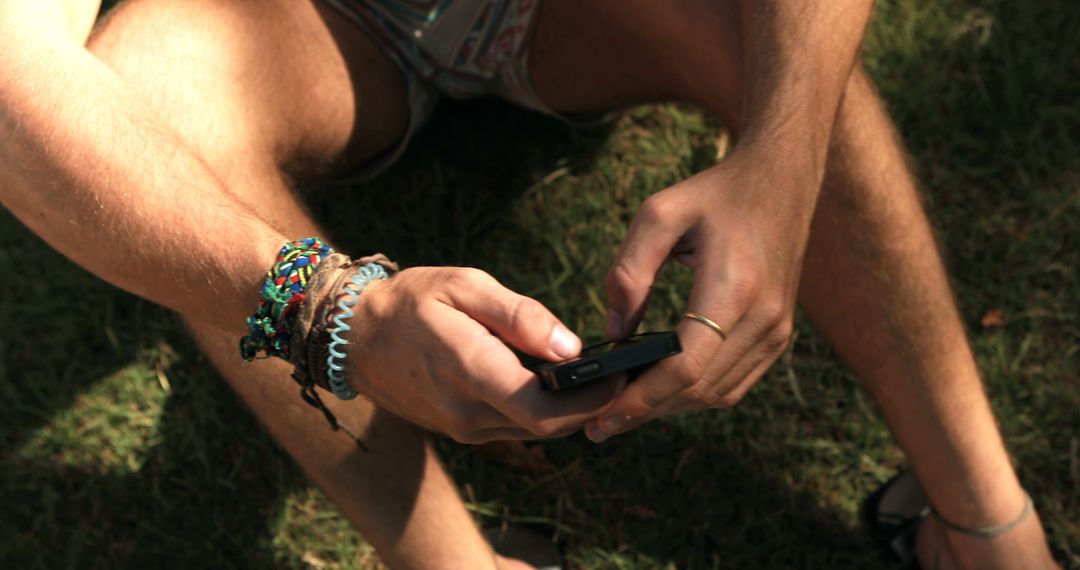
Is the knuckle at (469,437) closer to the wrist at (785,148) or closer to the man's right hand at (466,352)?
the man's right hand at (466,352)

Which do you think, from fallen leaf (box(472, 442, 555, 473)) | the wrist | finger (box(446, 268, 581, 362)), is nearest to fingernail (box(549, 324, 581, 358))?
finger (box(446, 268, 581, 362))

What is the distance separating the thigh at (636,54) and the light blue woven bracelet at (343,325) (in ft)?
2.44

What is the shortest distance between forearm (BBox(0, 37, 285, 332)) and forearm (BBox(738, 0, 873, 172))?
80 centimetres

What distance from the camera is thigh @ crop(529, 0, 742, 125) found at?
1.80 meters

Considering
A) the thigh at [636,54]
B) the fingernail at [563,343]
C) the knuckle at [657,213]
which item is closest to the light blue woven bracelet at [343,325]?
the fingernail at [563,343]

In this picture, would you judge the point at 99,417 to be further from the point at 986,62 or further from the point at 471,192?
the point at 986,62

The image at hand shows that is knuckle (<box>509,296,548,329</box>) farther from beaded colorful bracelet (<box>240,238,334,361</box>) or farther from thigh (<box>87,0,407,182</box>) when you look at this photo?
thigh (<box>87,0,407,182</box>)

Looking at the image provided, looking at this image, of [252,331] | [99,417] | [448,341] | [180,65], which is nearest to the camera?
[448,341]

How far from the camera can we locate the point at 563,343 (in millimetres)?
1373

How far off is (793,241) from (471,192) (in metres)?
1.17

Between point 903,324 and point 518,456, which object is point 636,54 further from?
point 518,456

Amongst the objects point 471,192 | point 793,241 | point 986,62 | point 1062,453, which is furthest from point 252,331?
point 986,62

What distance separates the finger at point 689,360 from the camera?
140 centimetres

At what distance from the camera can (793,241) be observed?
1.57 meters
